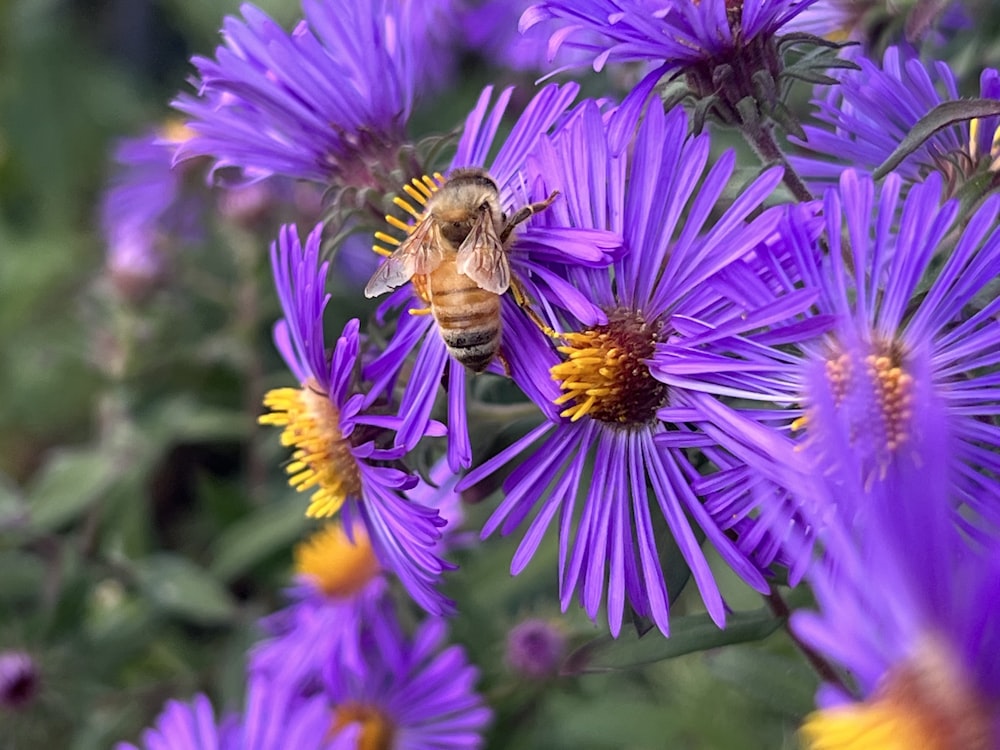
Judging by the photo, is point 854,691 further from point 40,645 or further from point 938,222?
point 40,645

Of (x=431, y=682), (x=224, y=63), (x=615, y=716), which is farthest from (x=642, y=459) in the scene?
(x=615, y=716)

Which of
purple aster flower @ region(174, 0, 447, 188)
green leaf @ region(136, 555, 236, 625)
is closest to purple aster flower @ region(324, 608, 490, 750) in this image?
green leaf @ region(136, 555, 236, 625)

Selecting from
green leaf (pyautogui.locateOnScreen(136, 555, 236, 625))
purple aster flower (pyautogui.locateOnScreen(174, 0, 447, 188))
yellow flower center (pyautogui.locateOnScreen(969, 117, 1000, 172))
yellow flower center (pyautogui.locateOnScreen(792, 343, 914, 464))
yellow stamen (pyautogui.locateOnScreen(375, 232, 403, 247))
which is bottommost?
yellow flower center (pyautogui.locateOnScreen(792, 343, 914, 464))

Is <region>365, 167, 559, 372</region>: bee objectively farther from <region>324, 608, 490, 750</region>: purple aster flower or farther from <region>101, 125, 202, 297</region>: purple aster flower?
<region>101, 125, 202, 297</region>: purple aster flower

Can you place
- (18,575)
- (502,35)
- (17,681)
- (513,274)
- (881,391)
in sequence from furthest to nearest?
(502,35) → (18,575) → (17,681) → (513,274) → (881,391)

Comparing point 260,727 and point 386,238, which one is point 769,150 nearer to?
point 386,238

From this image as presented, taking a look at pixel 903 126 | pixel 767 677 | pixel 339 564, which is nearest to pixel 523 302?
pixel 903 126
